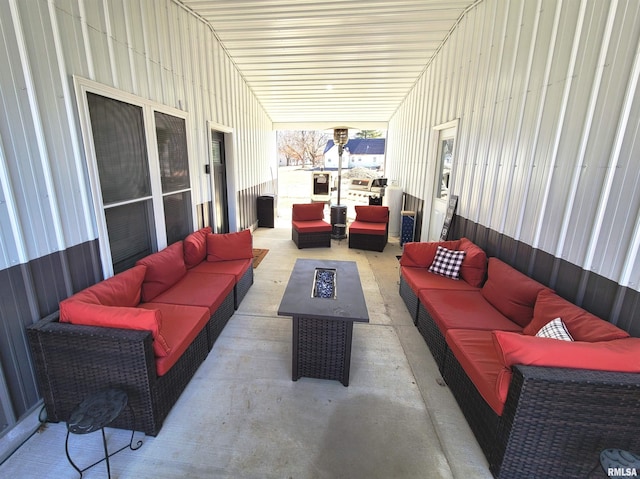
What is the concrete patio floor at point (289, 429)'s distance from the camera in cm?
171

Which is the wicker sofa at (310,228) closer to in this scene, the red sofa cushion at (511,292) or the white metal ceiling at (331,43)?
the white metal ceiling at (331,43)

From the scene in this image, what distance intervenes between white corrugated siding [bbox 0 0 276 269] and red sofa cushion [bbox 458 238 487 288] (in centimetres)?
359

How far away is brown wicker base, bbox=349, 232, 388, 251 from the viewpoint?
5.81m

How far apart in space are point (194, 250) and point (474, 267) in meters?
3.16

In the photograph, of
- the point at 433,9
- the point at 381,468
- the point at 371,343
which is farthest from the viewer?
the point at 433,9

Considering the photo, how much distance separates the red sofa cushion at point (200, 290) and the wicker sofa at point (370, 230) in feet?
10.4

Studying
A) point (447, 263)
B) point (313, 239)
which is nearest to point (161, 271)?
point (447, 263)

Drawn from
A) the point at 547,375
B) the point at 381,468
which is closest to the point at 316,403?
the point at 381,468

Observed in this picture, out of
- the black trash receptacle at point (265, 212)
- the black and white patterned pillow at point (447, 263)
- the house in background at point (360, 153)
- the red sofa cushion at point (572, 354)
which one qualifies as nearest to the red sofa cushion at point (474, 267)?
the black and white patterned pillow at point (447, 263)

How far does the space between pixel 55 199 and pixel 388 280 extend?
3870 mm

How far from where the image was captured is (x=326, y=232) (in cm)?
594

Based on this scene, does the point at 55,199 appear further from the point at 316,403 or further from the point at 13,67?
the point at 316,403

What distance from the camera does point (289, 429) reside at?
1962 mm
